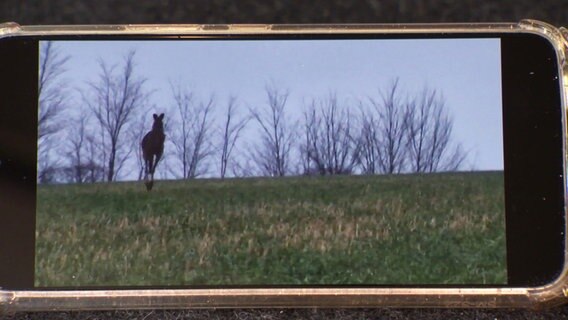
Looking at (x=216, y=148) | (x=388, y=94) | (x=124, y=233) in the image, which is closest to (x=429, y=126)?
(x=388, y=94)

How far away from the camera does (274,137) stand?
0.58 meters

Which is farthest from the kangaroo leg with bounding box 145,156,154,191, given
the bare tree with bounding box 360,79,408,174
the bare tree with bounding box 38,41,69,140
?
the bare tree with bounding box 360,79,408,174

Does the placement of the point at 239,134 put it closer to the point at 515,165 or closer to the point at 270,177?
the point at 270,177

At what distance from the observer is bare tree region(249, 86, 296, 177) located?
1.89ft

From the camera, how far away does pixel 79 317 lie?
60 cm

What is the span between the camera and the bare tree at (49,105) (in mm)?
581

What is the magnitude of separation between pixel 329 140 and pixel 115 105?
0.23 meters

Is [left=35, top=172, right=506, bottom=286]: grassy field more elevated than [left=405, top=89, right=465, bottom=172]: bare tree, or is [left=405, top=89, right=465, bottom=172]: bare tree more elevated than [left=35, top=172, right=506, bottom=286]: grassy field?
[left=405, top=89, right=465, bottom=172]: bare tree

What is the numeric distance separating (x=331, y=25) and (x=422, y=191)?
0.20 metres

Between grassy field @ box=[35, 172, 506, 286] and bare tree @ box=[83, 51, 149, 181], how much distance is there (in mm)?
31

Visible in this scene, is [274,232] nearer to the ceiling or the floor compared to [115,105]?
nearer to the floor

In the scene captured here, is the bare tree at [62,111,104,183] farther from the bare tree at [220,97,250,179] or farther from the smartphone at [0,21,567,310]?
the bare tree at [220,97,250,179]

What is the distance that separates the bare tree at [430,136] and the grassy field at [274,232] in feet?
0.07

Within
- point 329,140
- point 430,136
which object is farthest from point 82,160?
point 430,136
